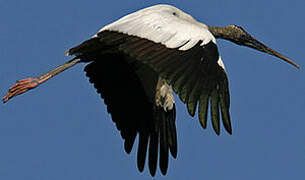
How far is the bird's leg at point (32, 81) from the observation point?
922cm

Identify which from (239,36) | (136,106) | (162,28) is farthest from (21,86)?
(239,36)

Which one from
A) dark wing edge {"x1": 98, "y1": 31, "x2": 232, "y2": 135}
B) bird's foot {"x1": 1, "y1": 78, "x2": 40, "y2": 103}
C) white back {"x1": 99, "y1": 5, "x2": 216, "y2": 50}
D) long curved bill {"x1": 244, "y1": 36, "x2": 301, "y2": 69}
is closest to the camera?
dark wing edge {"x1": 98, "y1": 31, "x2": 232, "y2": 135}

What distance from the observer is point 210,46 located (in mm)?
7723

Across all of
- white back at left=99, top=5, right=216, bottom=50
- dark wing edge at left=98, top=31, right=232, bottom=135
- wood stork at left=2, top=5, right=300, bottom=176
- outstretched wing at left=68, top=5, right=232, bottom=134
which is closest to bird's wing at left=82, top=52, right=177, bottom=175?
wood stork at left=2, top=5, right=300, bottom=176

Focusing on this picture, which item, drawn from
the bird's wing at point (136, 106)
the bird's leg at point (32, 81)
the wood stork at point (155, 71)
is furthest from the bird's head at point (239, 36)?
the bird's leg at point (32, 81)

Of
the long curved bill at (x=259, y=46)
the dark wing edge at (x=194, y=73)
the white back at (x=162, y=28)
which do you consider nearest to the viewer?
the dark wing edge at (x=194, y=73)

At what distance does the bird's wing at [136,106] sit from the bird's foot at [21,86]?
0.66m

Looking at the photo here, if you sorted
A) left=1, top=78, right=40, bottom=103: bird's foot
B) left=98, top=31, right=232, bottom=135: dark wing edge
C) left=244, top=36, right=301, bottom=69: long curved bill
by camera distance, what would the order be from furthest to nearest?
left=244, top=36, right=301, bottom=69: long curved bill, left=1, top=78, right=40, bottom=103: bird's foot, left=98, top=31, right=232, bottom=135: dark wing edge

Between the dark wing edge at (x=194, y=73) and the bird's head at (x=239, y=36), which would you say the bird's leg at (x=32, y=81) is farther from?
the bird's head at (x=239, y=36)

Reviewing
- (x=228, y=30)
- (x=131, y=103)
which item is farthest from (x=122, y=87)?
(x=228, y=30)

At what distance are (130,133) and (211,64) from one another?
2364 millimetres

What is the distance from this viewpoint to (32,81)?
930 centimetres

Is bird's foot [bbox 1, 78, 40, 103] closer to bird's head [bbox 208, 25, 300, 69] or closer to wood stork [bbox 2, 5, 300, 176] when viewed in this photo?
wood stork [bbox 2, 5, 300, 176]

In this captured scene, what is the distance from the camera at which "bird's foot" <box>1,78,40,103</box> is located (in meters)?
9.20
